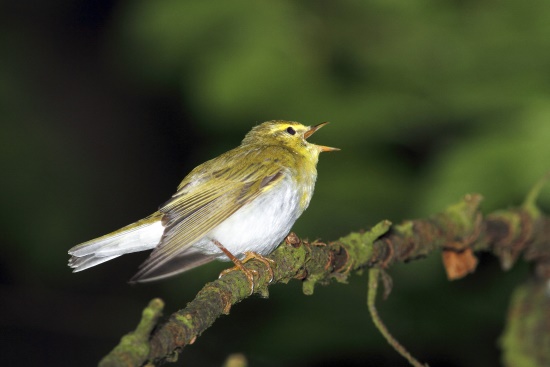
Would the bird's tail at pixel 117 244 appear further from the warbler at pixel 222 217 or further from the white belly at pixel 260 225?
the white belly at pixel 260 225

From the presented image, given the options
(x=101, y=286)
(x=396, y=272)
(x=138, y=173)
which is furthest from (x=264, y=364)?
(x=138, y=173)

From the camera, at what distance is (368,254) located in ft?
12.0

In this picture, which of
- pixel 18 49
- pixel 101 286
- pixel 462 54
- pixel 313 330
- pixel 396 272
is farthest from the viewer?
pixel 101 286

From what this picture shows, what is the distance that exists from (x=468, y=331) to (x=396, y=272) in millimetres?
639

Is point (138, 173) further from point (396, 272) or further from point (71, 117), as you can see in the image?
point (396, 272)

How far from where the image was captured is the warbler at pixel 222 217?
12.6 ft

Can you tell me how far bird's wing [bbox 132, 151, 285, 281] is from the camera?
373cm

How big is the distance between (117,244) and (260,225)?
753mm

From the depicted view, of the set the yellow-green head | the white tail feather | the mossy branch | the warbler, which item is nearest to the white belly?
the warbler

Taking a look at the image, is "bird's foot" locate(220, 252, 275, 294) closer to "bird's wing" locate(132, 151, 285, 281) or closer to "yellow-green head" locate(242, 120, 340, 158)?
"bird's wing" locate(132, 151, 285, 281)

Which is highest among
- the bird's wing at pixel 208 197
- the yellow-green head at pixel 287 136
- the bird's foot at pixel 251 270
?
the yellow-green head at pixel 287 136

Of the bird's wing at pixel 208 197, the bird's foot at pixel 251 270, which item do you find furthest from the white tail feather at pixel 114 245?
the bird's foot at pixel 251 270

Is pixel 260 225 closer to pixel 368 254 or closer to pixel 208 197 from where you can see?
pixel 208 197

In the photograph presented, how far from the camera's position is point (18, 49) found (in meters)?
6.64
